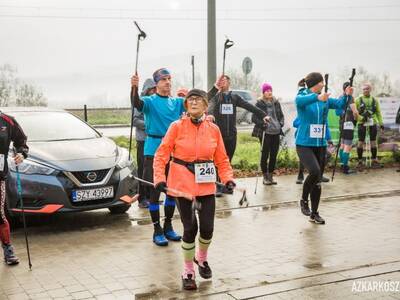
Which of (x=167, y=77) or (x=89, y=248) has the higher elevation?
(x=167, y=77)

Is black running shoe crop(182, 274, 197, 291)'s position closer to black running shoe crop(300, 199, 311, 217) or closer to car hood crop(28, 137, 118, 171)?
car hood crop(28, 137, 118, 171)

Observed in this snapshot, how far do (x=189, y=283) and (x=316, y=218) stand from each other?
10.9 feet

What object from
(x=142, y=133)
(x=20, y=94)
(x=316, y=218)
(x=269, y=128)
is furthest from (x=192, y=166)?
(x=20, y=94)

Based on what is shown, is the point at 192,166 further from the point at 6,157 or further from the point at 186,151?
the point at 6,157

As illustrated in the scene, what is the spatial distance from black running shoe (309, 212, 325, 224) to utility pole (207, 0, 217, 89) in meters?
4.51

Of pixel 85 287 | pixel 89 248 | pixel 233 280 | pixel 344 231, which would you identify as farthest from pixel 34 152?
pixel 344 231

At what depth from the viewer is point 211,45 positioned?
38.8 ft

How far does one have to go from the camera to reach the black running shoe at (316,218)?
26.1 ft

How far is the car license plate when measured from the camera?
291 inches

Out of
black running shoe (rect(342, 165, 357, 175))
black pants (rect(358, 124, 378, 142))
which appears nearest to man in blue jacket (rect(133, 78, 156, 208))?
black running shoe (rect(342, 165, 357, 175))

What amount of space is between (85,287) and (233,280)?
1417 mm

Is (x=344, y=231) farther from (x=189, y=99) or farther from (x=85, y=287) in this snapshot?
(x=85, y=287)

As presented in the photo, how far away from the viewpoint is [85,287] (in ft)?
17.4

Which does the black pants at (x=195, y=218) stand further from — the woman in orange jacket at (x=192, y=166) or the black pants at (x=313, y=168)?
the black pants at (x=313, y=168)
